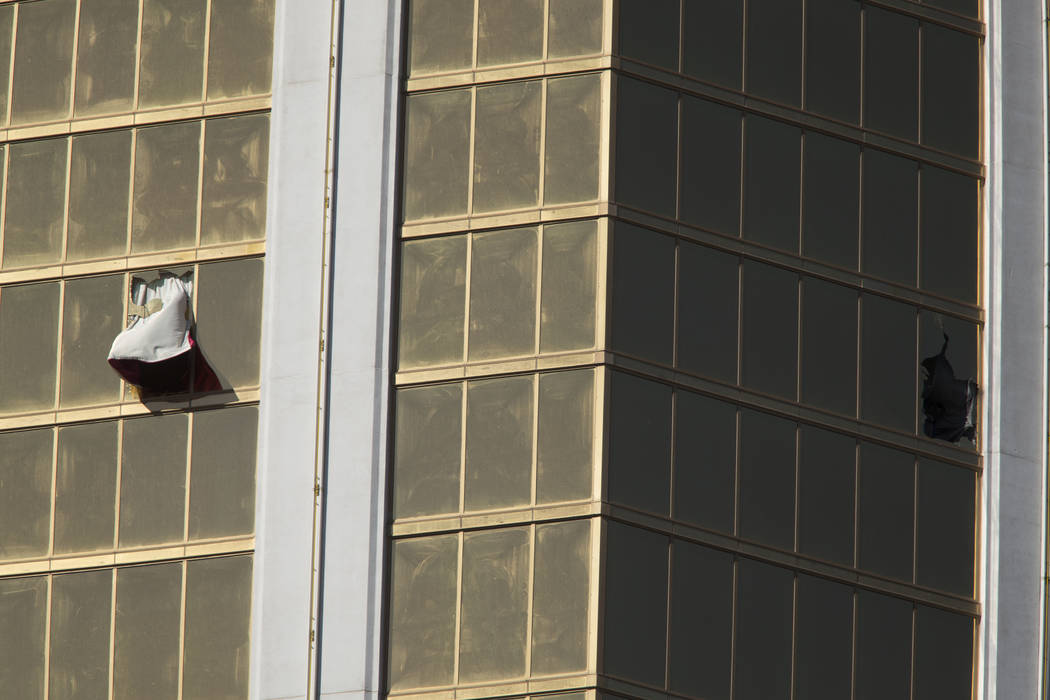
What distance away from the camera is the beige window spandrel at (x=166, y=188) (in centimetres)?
4181

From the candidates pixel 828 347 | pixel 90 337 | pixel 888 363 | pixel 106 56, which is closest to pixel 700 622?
pixel 828 347

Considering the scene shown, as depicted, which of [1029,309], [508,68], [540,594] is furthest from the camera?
[1029,309]

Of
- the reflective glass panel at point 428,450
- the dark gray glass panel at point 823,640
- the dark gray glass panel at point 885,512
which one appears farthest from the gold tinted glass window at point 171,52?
the dark gray glass panel at point 823,640

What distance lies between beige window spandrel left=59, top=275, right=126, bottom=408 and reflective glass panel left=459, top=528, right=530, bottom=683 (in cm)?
738

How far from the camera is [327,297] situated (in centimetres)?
4044

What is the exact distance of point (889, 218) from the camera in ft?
139

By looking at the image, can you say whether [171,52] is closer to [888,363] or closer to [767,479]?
[767,479]

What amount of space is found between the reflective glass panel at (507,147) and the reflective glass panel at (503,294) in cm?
61

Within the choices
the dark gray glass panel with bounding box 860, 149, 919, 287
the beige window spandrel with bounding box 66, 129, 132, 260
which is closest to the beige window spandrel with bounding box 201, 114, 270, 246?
the beige window spandrel with bounding box 66, 129, 132, 260

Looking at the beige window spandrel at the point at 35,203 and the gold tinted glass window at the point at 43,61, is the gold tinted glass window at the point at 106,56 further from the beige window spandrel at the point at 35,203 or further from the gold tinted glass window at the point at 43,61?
the beige window spandrel at the point at 35,203

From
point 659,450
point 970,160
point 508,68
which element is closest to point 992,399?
point 970,160

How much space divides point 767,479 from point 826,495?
1.23 m

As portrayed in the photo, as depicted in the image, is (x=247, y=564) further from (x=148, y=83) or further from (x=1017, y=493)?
(x=1017, y=493)

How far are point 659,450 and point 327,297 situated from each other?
6.29m
